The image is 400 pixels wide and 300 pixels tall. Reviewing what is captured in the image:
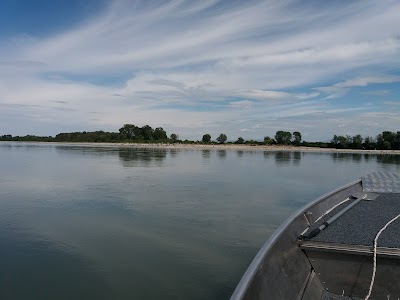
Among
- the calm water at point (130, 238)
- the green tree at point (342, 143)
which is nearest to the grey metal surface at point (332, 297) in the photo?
the calm water at point (130, 238)

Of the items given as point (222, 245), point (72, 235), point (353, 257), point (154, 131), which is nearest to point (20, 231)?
point (72, 235)

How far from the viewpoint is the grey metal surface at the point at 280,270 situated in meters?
2.52

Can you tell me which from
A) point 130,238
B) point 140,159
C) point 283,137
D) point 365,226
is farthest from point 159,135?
point 365,226

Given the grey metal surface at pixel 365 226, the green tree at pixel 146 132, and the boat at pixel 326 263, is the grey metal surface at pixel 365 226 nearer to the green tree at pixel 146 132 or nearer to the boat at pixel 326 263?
the boat at pixel 326 263

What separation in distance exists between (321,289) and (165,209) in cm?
692

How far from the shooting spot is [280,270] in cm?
309

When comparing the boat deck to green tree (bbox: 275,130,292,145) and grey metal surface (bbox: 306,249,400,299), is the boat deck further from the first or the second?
green tree (bbox: 275,130,292,145)

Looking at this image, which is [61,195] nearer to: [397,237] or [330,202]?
[330,202]

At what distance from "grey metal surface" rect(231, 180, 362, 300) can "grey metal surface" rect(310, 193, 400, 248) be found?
12.5 inches

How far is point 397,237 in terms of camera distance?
3.84 meters

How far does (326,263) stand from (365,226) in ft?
3.46

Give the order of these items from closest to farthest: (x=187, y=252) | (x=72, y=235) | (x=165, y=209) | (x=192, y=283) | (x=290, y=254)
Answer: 1. (x=290, y=254)
2. (x=192, y=283)
3. (x=187, y=252)
4. (x=72, y=235)
5. (x=165, y=209)

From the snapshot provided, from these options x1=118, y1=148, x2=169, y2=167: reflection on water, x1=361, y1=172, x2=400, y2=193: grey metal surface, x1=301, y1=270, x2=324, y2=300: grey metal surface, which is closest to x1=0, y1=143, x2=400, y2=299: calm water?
x1=301, y1=270, x2=324, y2=300: grey metal surface

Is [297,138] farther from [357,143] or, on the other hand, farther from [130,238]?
[130,238]
